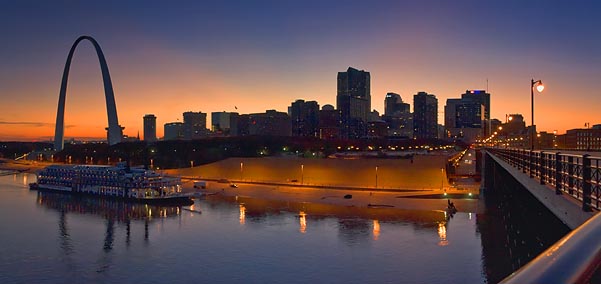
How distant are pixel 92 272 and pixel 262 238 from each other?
12.1 metres

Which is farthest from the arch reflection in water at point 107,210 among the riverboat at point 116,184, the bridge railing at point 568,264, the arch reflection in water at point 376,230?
the bridge railing at point 568,264

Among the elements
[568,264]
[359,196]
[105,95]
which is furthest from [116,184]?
[568,264]

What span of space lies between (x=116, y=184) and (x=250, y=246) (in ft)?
125

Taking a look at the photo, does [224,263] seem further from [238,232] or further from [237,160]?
[237,160]

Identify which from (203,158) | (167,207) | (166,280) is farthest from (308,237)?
(203,158)

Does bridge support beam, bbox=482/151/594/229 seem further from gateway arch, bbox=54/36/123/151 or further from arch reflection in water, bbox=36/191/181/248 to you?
gateway arch, bbox=54/36/123/151

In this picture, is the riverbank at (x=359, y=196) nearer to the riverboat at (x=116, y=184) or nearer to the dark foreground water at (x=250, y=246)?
the dark foreground water at (x=250, y=246)

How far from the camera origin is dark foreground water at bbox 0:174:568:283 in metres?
25.2

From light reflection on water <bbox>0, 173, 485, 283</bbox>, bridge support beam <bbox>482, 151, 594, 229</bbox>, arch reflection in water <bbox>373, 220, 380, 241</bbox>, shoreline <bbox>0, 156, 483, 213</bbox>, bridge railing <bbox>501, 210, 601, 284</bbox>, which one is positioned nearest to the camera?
bridge railing <bbox>501, 210, 601, 284</bbox>

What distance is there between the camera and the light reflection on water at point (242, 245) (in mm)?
25297

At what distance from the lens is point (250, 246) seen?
106 feet

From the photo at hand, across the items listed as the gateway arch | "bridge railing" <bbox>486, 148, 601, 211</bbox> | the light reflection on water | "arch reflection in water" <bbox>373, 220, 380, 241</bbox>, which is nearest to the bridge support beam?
"bridge railing" <bbox>486, 148, 601, 211</bbox>

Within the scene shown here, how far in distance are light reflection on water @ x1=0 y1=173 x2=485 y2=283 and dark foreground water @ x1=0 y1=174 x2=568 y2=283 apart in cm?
6

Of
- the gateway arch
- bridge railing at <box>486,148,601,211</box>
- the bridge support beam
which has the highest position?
the gateway arch
